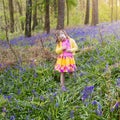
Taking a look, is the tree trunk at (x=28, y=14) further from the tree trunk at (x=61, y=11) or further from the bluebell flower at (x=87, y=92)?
the bluebell flower at (x=87, y=92)

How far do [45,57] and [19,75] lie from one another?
1.76 metres

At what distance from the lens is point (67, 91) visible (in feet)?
21.8

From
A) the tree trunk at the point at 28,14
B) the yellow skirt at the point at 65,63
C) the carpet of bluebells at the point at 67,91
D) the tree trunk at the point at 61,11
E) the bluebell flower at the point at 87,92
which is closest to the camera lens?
the carpet of bluebells at the point at 67,91

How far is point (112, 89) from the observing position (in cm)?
581

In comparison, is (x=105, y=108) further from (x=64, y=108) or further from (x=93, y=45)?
(x=93, y=45)

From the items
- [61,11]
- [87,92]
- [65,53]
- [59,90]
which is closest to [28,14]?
[61,11]

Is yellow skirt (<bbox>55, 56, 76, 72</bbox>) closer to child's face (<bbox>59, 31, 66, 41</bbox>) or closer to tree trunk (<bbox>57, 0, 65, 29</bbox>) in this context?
child's face (<bbox>59, 31, 66, 41</bbox>)

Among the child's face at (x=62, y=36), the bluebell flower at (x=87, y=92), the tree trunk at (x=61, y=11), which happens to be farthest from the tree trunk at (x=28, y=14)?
the bluebell flower at (x=87, y=92)

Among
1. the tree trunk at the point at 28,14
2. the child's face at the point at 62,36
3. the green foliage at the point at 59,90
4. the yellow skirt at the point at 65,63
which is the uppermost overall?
the tree trunk at the point at 28,14

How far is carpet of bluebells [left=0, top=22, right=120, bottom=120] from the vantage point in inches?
217

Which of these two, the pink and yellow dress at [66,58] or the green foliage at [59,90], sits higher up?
the pink and yellow dress at [66,58]

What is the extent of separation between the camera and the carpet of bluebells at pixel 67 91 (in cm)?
552

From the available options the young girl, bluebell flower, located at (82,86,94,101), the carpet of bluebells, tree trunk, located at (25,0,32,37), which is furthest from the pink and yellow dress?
tree trunk, located at (25,0,32,37)

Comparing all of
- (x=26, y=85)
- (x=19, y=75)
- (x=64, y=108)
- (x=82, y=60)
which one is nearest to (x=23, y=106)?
(x=64, y=108)
